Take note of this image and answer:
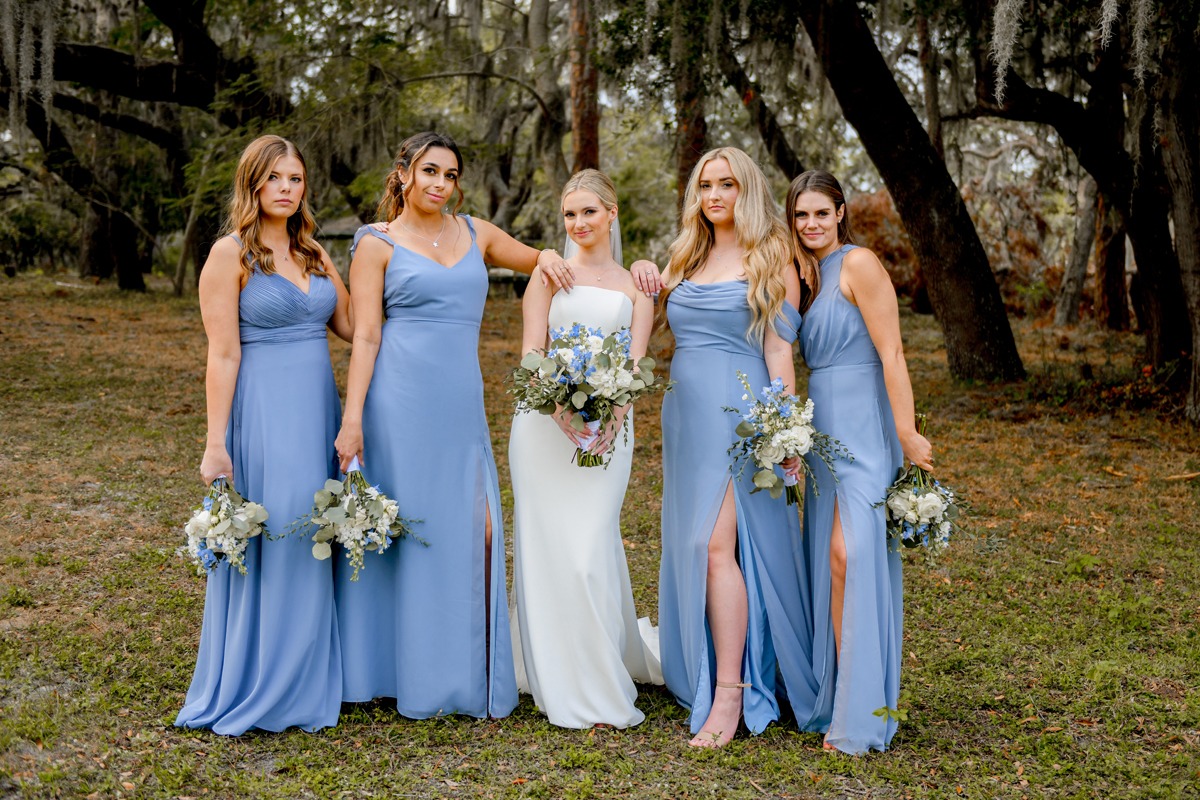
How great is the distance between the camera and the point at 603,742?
408 cm

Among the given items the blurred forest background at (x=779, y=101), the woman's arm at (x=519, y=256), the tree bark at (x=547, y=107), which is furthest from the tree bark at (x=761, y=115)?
the woman's arm at (x=519, y=256)

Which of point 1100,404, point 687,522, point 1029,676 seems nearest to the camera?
point 687,522

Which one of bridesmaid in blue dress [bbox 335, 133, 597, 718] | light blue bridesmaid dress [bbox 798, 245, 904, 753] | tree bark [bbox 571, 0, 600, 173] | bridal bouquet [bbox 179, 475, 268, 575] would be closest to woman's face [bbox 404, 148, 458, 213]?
bridesmaid in blue dress [bbox 335, 133, 597, 718]

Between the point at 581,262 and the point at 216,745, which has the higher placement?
the point at 581,262

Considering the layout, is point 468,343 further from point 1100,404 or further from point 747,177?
point 1100,404

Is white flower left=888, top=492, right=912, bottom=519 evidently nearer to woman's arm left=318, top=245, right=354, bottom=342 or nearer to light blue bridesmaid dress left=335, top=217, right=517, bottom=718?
light blue bridesmaid dress left=335, top=217, right=517, bottom=718

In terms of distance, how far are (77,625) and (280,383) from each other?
1888mm

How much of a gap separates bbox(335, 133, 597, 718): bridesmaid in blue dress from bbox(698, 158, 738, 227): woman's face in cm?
60

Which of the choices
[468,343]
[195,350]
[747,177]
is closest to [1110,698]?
[747,177]

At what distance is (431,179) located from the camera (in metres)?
4.23

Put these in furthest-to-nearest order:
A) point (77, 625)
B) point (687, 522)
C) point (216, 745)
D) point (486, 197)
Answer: point (486, 197) < point (77, 625) < point (687, 522) < point (216, 745)

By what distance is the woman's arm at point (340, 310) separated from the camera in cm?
435

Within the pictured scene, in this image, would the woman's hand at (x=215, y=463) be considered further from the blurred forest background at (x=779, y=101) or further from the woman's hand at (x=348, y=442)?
the blurred forest background at (x=779, y=101)

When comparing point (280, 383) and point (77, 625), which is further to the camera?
point (77, 625)
